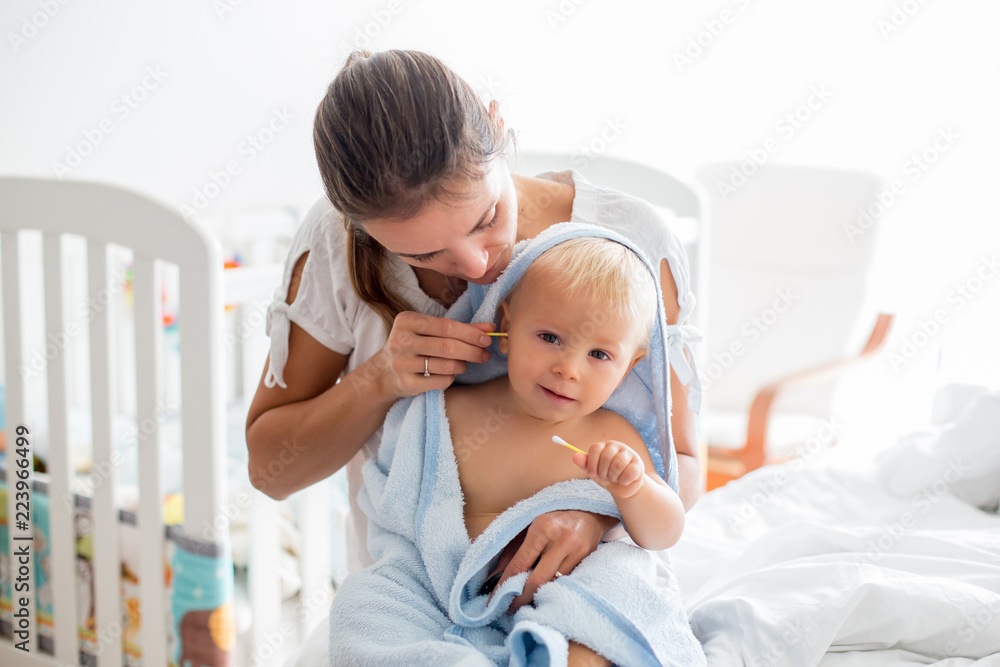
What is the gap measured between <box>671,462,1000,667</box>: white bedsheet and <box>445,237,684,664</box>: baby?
0.62 feet

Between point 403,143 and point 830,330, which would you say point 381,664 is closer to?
point 403,143

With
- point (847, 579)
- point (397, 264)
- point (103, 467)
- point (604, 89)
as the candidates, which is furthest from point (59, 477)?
point (604, 89)

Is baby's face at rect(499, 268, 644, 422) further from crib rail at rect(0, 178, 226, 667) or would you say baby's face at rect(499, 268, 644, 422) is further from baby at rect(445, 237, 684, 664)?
crib rail at rect(0, 178, 226, 667)

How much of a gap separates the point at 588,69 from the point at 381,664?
115 inches

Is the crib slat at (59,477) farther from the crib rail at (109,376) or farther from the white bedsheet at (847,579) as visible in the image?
the white bedsheet at (847,579)

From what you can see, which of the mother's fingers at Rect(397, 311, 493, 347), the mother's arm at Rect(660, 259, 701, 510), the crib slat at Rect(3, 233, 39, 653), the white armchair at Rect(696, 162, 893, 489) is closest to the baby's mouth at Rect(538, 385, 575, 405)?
the mother's fingers at Rect(397, 311, 493, 347)

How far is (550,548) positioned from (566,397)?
174mm

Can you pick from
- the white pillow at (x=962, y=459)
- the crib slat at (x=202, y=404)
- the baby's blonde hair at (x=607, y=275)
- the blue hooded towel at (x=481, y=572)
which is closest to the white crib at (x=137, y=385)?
the crib slat at (x=202, y=404)

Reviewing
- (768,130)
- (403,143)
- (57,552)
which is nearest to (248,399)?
(57,552)

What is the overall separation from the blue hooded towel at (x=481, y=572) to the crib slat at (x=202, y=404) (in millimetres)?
318

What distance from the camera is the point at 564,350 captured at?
923 mm

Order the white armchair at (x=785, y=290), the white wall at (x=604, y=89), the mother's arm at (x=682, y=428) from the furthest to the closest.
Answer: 1. the white armchair at (x=785, y=290)
2. the white wall at (x=604, y=89)
3. the mother's arm at (x=682, y=428)

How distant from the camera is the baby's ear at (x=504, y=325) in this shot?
1.00m

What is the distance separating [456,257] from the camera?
0.92 m
